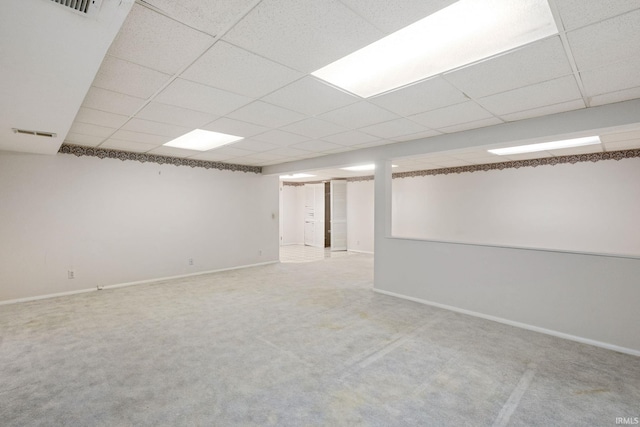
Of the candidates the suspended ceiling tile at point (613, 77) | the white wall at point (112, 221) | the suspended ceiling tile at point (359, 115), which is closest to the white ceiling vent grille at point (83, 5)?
the suspended ceiling tile at point (359, 115)

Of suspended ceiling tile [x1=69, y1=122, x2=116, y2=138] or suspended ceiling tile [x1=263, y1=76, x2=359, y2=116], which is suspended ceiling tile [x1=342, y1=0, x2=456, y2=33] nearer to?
suspended ceiling tile [x1=263, y1=76, x2=359, y2=116]

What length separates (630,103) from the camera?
262 cm

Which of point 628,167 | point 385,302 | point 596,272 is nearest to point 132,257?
point 385,302

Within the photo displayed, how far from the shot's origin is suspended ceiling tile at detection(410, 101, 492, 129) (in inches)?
111

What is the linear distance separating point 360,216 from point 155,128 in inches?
263

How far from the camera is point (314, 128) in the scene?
11.7 ft

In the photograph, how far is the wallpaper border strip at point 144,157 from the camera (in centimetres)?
457

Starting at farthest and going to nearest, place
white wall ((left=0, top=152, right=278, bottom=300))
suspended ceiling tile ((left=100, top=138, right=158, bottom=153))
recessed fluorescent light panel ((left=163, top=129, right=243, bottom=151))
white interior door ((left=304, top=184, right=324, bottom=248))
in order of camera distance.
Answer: white interior door ((left=304, top=184, right=324, bottom=248)) → suspended ceiling tile ((left=100, top=138, right=158, bottom=153)) → white wall ((left=0, top=152, right=278, bottom=300)) → recessed fluorescent light panel ((left=163, top=129, right=243, bottom=151))

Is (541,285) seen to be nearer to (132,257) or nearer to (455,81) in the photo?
(455,81)

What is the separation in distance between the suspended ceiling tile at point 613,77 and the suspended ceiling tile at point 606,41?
4.2 inches

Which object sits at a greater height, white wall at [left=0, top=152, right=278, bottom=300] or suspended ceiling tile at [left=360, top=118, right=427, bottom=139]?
suspended ceiling tile at [left=360, top=118, right=427, bottom=139]

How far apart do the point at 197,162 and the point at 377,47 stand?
4.89 m

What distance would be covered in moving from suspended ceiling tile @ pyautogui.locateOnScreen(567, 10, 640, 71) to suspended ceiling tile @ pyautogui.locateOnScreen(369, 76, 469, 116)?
784 mm

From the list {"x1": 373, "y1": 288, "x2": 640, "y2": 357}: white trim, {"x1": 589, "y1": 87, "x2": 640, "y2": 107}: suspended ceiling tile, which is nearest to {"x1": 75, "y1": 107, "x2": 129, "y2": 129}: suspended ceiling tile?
{"x1": 373, "y1": 288, "x2": 640, "y2": 357}: white trim
